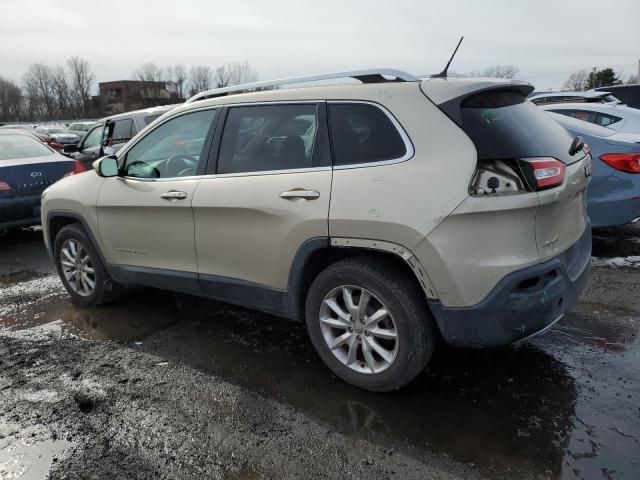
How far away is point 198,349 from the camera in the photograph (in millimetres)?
3865

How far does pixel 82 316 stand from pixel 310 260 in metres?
2.57

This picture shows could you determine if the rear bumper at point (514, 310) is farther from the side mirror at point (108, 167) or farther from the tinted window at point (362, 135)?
the side mirror at point (108, 167)

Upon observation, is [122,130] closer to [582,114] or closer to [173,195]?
[173,195]

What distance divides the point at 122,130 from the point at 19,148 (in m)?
2.03

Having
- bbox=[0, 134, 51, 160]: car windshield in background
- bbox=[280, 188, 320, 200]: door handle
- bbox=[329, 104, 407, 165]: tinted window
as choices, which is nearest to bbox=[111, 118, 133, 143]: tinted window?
bbox=[0, 134, 51, 160]: car windshield in background

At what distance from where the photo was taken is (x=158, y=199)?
152 inches

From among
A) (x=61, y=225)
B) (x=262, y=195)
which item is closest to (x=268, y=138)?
(x=262, y=195)

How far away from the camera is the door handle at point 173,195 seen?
12.1ft

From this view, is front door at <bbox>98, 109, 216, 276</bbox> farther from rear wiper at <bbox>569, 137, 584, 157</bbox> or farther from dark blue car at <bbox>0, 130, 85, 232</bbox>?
dark blue car at <bbox>0, 130, 85, 232</bbox>

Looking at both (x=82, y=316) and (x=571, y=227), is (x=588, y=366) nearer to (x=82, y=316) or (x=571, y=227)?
(x=571, y=227)

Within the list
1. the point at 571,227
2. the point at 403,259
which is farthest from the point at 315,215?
the point at 571,227

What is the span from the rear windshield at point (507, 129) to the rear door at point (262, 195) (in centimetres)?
86

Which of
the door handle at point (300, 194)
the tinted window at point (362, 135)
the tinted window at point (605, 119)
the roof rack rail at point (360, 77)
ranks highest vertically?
the roof rack rail at point (360, 77)

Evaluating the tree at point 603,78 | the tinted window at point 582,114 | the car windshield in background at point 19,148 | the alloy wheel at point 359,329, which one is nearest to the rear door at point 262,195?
the alloy wheel at point 359,329
